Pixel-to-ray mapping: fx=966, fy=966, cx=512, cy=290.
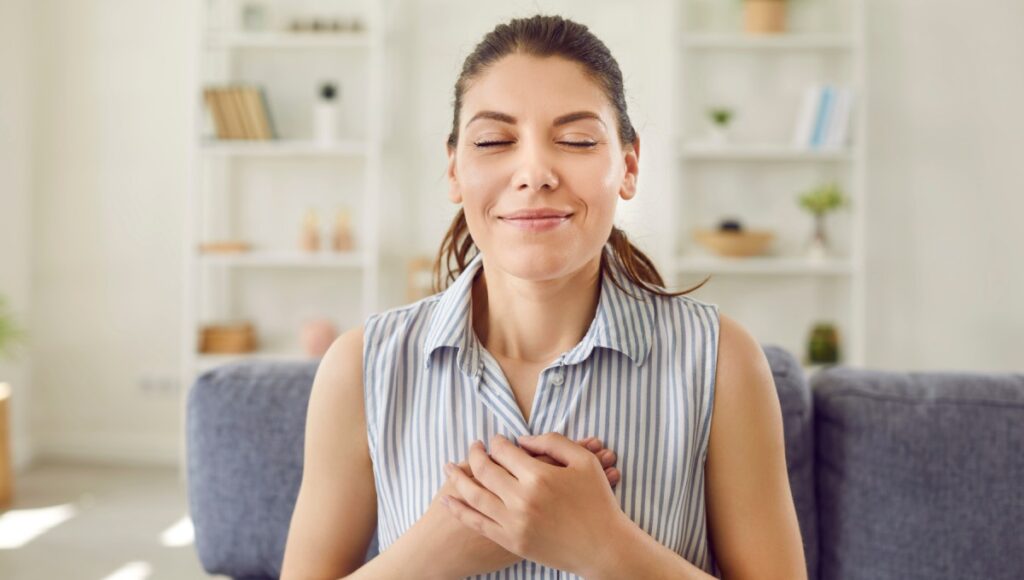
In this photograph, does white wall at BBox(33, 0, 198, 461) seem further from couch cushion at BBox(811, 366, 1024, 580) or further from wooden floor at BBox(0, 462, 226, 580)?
couch cushion at BBox(811, 366, 1024, 580)

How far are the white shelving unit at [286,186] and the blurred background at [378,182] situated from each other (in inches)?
0.4

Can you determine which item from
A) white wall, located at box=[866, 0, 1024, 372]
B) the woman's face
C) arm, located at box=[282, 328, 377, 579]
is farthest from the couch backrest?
white wall, located at box=[866, 0, 1024, 372]

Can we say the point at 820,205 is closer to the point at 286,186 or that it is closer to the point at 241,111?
the point at 286,186

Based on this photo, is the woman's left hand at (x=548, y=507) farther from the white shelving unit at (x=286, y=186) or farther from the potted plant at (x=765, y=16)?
the potted plant at (x=765, y=16)

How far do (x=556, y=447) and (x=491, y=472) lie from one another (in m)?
0.07

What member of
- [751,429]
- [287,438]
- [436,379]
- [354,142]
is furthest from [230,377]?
[354,142]

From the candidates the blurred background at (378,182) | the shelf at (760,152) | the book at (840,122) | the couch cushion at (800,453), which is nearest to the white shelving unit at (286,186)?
the blurred background at (378,182)

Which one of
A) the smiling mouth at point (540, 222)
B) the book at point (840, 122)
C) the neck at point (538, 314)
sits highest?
the book at point (840, 122)

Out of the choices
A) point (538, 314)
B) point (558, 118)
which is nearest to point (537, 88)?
point (558, 118)

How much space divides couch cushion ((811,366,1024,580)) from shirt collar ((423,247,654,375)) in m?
0.42

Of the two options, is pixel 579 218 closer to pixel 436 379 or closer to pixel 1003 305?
pixel 436 379

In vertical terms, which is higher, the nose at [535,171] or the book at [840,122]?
the book at [840,122]

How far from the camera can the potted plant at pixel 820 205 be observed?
4.08m

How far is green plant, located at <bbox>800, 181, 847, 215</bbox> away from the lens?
161 inches
